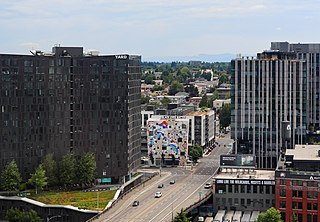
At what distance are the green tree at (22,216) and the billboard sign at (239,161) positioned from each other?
3671 cm

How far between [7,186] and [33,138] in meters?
12.3

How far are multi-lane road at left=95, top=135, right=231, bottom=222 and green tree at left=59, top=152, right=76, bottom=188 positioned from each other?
12.8 meters

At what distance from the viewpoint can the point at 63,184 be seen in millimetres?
146375

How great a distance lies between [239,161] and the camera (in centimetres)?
13250

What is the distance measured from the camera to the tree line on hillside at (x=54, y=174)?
140m

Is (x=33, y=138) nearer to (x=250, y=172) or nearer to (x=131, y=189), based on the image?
(x=131, y=189)

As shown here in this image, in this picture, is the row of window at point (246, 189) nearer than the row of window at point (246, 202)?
Yes

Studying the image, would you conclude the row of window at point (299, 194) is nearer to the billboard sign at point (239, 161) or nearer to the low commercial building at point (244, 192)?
the low commercial building at point (244, 192)

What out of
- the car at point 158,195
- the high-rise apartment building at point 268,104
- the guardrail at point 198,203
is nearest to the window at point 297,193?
the guardrail at point 198,203

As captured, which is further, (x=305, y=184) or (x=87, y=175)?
(x=87, y=175)

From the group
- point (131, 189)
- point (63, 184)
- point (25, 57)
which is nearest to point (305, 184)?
point (131, 189)

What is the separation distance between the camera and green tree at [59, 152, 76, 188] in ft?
472

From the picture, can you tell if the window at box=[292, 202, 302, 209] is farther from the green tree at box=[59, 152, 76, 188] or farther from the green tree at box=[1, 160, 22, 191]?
the green tree at box=[1, 160, 22, 191]

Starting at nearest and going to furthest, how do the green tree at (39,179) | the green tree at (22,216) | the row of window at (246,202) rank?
the row of window at (246,202) < the green tree at (22,216) < the green tree at (39,179)
